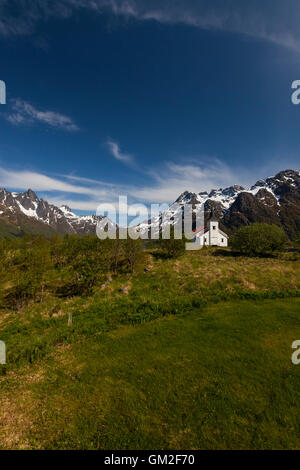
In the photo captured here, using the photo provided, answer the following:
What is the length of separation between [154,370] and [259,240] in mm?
54869

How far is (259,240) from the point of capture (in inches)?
2188

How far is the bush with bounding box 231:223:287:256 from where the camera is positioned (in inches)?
2184

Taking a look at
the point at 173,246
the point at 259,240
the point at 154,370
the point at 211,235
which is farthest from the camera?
the point at 211,235

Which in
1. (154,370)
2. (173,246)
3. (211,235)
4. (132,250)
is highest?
(211,235)

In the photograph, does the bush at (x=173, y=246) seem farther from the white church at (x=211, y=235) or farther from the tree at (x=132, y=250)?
the white church at (x=211, y=235)

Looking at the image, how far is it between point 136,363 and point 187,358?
3275 millimetres

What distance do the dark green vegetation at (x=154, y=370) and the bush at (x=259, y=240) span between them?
33518 millimetres

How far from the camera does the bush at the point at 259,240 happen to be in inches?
2184

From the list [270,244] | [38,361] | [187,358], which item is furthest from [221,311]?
[270,244]

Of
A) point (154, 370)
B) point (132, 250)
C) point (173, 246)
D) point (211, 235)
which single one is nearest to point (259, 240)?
point (173, 246)

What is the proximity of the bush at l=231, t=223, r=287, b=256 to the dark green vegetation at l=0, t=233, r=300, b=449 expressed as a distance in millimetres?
33518

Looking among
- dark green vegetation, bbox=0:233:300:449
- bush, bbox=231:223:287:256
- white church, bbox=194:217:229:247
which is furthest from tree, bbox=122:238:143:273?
white church, bbox=194:217:229:247

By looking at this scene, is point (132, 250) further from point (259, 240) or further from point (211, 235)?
point (211, 235)

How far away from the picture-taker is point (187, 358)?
12188 millimetres
